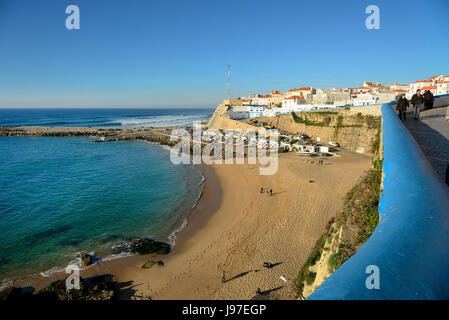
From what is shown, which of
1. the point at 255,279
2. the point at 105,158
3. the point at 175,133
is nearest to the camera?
the point at 255,279

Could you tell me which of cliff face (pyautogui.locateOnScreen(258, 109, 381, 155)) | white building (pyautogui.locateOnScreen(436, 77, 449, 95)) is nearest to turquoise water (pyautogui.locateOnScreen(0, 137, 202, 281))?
cliff face (pyautogui.locateOnScreen(258, 109, 381, 155))

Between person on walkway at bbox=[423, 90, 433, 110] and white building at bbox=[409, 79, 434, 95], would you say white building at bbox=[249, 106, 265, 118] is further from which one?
person on walkway at bbox=[423, 90, 433, 110]

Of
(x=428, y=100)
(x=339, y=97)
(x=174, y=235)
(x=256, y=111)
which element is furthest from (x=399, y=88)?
(x=174, y=235)

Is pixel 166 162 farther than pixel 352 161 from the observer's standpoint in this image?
Yes

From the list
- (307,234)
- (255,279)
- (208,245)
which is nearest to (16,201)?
(208,245)
